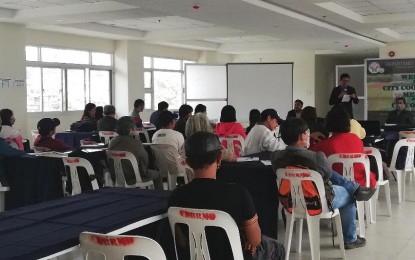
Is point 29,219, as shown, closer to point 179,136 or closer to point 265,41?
point 179,136

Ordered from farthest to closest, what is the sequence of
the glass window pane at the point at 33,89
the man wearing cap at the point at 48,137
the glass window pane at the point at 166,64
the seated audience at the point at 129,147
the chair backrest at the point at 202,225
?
the glass window pane at the point at 166,64, the glass window pane at the point at 33,89, the man wearing cap at the point at 48,137, the seated audience at the point at 129,147, the chair backrest at the point at 202,225

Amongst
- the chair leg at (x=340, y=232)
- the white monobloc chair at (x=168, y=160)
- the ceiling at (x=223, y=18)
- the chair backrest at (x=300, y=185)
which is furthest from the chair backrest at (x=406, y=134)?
the chair backrest at (x=300, y=185)

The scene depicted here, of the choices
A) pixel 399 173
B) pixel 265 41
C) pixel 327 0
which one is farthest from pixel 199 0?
pixel 265 41

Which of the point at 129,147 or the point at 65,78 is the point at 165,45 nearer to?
the point at 65,78

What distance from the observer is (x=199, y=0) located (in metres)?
7.44

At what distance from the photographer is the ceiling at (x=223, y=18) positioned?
832 cm

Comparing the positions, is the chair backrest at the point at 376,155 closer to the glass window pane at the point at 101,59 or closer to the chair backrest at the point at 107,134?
the chair backrest at the point at 107,134

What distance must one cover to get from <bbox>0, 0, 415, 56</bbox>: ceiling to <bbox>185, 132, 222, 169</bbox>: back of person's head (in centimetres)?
515

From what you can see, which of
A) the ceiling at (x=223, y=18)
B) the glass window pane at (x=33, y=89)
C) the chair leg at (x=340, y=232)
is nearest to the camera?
the chair leg at (x=340, y=232)

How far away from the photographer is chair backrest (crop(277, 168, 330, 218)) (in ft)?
12.3

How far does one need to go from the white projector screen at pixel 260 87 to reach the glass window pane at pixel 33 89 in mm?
4560

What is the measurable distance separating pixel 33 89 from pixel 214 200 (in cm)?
1012

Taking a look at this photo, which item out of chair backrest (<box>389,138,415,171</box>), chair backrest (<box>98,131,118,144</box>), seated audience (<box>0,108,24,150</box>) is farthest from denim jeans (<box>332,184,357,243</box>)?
chair backrest (<box>98,131,118,144</box>)

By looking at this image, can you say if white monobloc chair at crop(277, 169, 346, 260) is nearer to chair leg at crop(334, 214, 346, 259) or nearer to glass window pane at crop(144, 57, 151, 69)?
chair leg at crop(334, 214, 346, 259)
